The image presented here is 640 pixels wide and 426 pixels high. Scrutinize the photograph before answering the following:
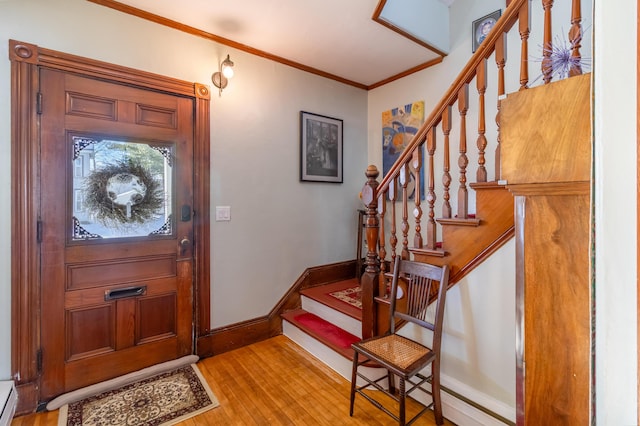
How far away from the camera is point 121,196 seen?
7.09 ft

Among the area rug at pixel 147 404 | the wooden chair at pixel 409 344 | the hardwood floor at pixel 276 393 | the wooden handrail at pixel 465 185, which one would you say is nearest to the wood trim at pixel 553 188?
the wooden handrail at pixel 465 185

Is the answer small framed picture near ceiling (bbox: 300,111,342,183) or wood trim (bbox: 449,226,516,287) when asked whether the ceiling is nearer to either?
small framed picture near ceiling (bbox: 300,111,342,183)

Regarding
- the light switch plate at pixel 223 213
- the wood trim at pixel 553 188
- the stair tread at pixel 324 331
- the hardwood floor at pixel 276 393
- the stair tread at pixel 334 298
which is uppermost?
the wood trim at pixel 553 188

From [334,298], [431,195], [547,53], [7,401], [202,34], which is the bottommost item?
[7,401]

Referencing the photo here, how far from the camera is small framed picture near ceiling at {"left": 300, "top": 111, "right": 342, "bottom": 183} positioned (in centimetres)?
310

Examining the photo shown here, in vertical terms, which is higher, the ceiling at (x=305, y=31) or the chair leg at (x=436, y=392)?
the ceiling at (x=305, y=31)

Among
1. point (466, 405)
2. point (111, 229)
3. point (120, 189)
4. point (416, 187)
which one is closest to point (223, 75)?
point (120, 189)

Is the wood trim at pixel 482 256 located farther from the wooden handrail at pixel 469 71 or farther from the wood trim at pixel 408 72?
the wood trim at pixel 408 72

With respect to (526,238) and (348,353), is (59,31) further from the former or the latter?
(348,353)

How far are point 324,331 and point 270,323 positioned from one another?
2.02 ft

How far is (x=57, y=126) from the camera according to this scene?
1944 mm

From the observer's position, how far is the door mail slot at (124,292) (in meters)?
2.12

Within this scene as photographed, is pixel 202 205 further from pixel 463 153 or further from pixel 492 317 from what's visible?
pixel 492 317

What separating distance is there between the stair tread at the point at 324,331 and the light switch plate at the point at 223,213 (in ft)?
3.67
